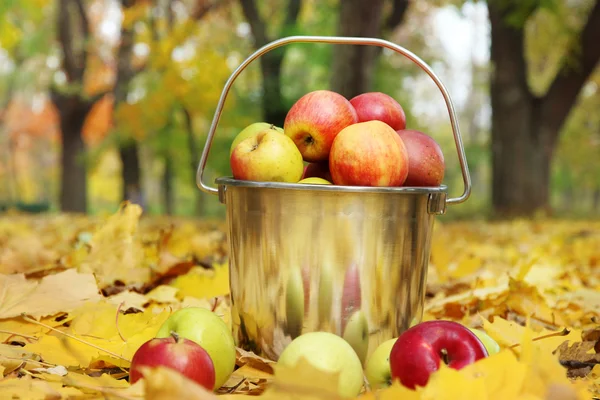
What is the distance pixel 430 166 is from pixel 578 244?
270cm

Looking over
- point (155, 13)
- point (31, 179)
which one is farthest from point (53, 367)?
point (31, 179)

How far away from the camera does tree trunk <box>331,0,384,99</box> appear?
544 cm

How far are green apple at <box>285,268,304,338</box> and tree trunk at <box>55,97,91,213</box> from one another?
13.6 meters

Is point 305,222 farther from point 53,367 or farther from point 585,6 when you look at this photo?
point 585,6

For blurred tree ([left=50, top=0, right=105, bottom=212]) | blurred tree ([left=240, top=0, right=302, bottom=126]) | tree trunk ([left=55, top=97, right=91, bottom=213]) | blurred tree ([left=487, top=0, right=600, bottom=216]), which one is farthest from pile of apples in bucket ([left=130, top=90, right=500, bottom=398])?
tree trunk ([left=55, top=97, right=91, bottom=213])

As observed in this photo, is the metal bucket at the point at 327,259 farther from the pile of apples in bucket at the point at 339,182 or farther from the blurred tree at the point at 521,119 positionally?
the blurred tree at the point at 521,119

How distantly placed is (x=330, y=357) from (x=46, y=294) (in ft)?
2.65

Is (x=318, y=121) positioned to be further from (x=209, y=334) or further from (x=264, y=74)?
(x=264, y=74)

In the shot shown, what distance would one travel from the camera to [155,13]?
13820mm

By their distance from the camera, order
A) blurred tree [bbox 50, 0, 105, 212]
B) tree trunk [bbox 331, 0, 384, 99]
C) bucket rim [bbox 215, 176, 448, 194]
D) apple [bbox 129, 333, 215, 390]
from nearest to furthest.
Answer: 1. apple [bbox 129, 333, 215, 390]
2. bucket rim [bbox 215, 176, 448, 194]
3. tree trunk [bbox 331, 0, 384, 99]
4. blurred tree [bbox 50, 0, 105, 212]

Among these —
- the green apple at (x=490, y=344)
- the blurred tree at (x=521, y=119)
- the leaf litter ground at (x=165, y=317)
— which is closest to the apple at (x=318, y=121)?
the leaf litter ground at (x=165, y=317)

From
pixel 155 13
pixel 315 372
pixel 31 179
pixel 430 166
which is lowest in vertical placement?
pixel 31 179

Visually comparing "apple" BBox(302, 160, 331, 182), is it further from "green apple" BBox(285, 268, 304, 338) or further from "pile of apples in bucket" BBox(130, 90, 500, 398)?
"green apple" BBox(285, 268, 304, 338)

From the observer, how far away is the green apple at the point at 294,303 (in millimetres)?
1419
